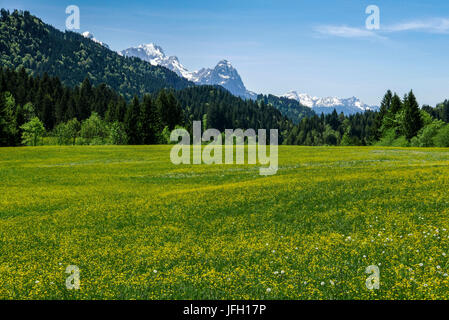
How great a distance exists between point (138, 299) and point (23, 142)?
133083mm

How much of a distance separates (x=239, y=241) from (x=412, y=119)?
127 meters

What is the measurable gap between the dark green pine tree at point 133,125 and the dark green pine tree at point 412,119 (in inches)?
4047

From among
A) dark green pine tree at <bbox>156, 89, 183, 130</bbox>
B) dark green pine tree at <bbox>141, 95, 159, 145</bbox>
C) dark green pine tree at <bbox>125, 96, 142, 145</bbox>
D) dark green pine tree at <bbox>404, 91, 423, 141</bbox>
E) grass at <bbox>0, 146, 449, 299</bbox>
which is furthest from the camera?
dark green pine tree at <bbox>156, 89, 183, 130</bbox>

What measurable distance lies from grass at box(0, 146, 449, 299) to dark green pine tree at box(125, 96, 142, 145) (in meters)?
97.9

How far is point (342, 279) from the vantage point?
1088cm

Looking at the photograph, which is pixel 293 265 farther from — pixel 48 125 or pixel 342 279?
pixel 48 125

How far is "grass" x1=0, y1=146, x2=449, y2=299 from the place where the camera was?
10.8 meters

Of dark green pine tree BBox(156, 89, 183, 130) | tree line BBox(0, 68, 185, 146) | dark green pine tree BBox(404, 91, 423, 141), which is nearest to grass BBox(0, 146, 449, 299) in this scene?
tree line BBox(0, 68, 185, 146)

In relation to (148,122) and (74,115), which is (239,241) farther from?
(74,115)

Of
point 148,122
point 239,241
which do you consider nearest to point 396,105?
point 148,122

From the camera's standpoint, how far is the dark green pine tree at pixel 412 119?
11956 cm

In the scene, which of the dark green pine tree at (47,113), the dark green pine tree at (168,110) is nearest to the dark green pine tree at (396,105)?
the dark green pine tree at (168,110)

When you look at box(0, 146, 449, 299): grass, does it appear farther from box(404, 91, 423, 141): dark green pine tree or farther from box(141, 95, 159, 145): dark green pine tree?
box(404, 91, 423, 141): dark green pine tree
